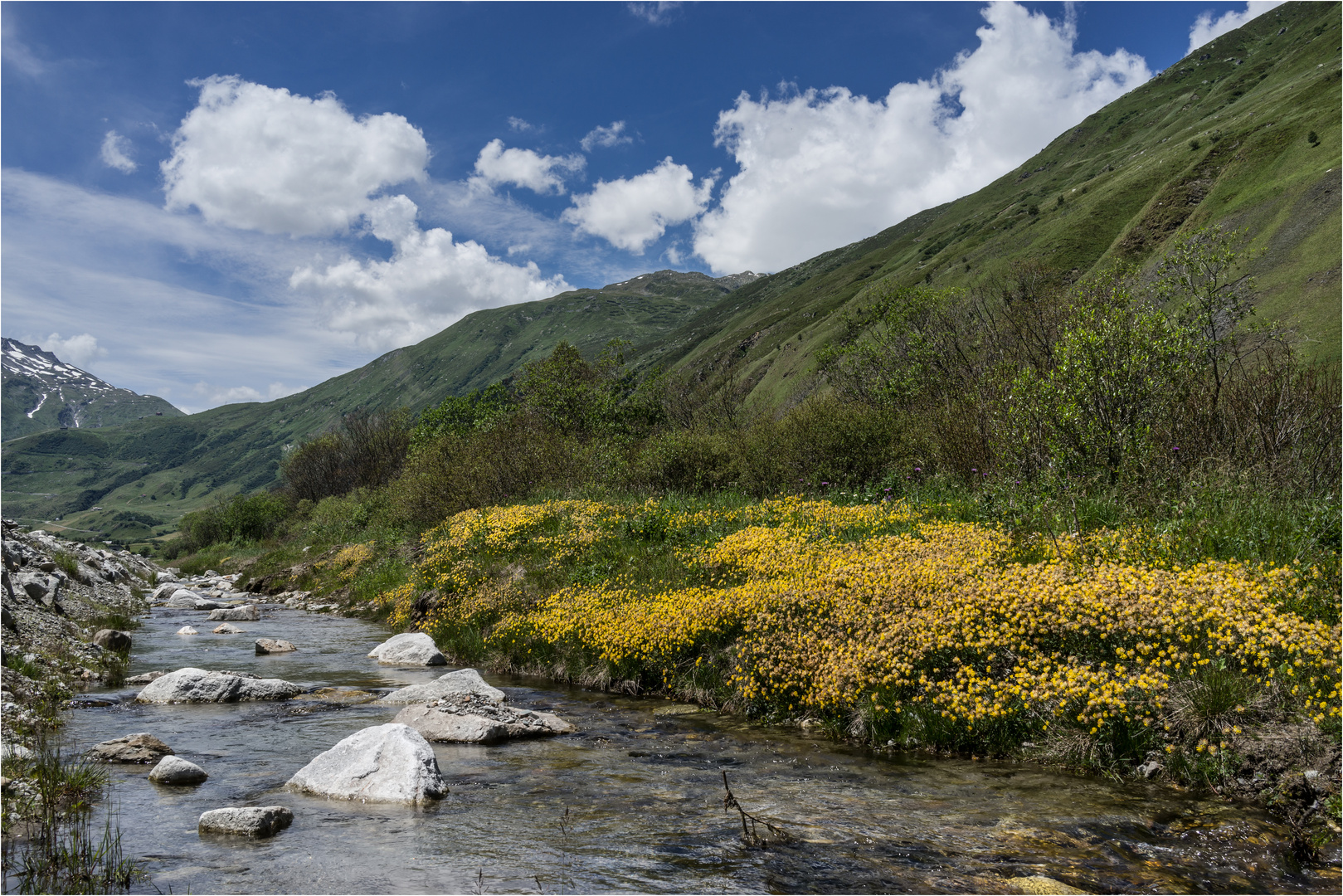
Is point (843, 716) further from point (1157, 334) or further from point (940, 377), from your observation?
point (940, 377)

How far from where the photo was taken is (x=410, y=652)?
16.9m

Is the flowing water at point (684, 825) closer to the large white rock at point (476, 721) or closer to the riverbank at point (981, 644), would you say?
the large white rock at point (476, 721)

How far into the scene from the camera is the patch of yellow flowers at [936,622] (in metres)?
7.21

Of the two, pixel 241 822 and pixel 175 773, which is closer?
pixel 241 822

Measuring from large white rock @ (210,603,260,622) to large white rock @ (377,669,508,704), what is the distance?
671 inches

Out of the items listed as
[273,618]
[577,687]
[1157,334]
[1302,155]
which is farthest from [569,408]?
[1302,155]

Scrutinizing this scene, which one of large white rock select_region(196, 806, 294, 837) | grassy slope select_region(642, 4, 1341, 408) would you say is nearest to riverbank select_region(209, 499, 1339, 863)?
large white rock select_region(196, 806, 294, 837)

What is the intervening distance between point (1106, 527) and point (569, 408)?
32.4 meters

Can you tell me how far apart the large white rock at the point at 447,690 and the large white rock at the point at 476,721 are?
0.51 m

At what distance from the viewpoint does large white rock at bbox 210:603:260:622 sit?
25991 mm

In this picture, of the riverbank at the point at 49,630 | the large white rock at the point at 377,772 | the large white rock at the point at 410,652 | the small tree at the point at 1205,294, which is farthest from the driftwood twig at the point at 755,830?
the large white rock at the point at 410,652

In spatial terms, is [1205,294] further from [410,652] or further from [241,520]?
[241,520]

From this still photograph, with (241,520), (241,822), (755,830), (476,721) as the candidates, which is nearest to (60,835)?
(241,822)

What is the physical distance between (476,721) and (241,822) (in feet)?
13.2
